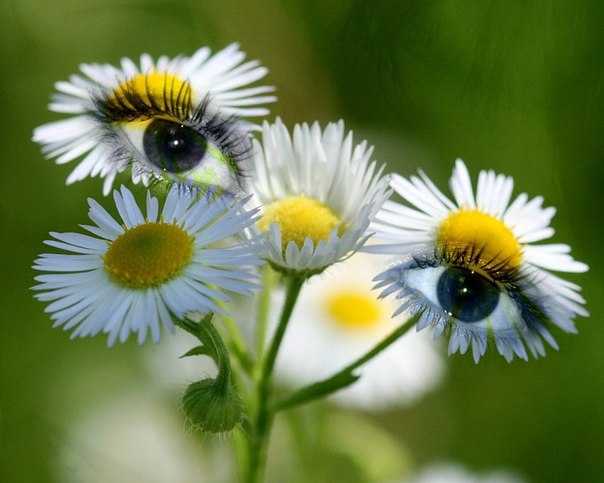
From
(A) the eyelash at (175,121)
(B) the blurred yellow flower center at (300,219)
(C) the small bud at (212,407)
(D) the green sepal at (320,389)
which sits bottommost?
(C) the small bud at (212,407)

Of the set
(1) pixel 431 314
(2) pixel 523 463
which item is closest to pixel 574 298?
(1) pixel 431 314

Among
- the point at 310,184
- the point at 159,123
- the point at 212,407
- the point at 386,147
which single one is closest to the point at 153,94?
the point at 159,123

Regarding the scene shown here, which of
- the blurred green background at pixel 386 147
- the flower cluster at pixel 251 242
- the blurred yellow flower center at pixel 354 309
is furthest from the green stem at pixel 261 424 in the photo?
the blurred yellow flower center at pixel 354 309

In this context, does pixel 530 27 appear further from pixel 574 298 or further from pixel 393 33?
pixel 574 298

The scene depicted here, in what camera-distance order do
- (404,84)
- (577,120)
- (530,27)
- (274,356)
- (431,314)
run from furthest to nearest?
1. (404,84)
2. (577,120)
3. (530,27)
4. (274,356)
5. (431,314)

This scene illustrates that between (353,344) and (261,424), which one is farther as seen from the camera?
(353,344)

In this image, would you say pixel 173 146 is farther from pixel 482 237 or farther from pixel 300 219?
pixel 482 237

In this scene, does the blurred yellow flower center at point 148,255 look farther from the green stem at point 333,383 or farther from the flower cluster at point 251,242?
the green stem at point 333,383
